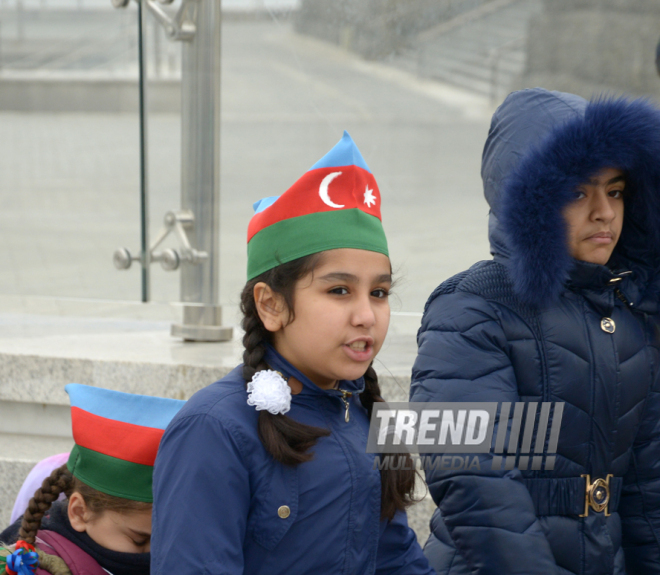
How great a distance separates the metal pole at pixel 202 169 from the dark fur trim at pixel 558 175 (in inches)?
68.8

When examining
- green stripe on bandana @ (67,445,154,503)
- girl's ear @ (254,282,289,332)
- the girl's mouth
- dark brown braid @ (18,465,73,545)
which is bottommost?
dark brown braid @ (18,465,73,545)

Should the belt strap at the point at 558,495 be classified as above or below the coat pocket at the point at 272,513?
below

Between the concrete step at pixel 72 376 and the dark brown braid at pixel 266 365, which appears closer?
the dark brown braid at pixel 266 365

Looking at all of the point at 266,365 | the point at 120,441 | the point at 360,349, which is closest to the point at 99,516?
the point at 120,441

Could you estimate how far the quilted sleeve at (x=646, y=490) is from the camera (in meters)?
2.06

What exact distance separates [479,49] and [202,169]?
4.22 feet

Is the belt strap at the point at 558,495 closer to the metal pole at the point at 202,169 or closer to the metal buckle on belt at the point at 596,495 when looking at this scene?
the metal buckle on belt at the point at 596,495

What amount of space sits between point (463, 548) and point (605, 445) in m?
0.39

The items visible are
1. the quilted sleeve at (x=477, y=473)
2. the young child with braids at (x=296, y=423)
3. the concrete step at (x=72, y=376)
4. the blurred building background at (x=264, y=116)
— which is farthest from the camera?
the blurred building background at (x=264, y=116)

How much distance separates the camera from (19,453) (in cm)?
310

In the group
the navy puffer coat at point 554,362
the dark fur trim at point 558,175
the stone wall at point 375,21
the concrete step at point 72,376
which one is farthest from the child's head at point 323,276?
the stone wall at point 375,21

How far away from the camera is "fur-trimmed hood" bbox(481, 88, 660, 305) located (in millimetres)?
2014

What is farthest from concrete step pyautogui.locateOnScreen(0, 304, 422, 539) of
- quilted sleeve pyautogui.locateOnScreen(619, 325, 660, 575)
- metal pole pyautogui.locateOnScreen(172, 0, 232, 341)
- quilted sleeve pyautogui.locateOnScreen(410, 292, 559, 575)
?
quilted sleeve pyautogui.locateOnScreen(410, 292, 559, 575)

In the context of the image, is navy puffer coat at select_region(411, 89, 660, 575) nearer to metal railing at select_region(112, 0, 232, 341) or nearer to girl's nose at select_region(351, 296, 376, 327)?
girl's nose at select_region(351, 296, 376, 327)
